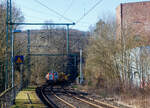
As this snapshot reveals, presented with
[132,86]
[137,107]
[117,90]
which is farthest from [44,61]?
[137,107]

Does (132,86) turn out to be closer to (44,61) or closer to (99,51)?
(99,51)

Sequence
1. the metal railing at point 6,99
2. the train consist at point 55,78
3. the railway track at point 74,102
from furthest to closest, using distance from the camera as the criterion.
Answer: the train consist at point 55,78, the railway track at point 74,102, the metal railing at point 6,99

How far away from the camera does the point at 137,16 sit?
32.8 meters

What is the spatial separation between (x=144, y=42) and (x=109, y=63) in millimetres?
5447

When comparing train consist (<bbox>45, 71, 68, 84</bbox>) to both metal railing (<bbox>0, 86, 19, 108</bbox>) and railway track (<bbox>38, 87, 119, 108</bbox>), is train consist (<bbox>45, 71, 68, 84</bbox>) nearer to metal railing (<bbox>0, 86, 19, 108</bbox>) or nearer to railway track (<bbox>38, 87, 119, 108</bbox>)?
railway track (<bbox>38, 87, 119, 108</bbox>)

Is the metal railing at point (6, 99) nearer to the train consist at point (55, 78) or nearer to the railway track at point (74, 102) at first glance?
the railway track at point (74, 102)

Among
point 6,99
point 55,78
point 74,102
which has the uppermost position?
point 6,99

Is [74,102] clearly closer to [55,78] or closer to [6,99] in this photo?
[6,99]

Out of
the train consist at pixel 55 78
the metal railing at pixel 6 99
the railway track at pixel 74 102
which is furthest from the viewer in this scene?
the train consist at pixel 55 78

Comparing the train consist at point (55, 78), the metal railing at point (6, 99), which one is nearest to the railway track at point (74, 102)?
the metal railing at point (6, 99)

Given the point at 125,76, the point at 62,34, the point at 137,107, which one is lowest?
the point at 137,107

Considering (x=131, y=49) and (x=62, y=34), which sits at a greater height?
(x=62, y=34)

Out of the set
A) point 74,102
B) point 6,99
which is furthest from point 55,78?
point 6,99

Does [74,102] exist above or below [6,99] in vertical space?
below
